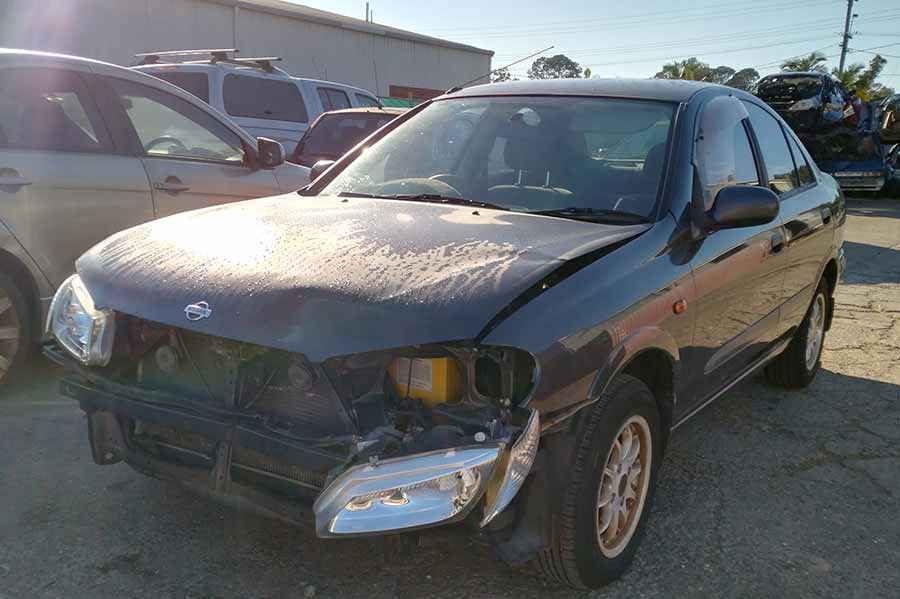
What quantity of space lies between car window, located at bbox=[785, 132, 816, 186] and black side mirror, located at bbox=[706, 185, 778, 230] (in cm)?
166

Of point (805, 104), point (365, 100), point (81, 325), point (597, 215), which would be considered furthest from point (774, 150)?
point (805, 104)

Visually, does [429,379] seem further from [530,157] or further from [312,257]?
[530,157]

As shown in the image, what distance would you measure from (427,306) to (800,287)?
2.96 meters

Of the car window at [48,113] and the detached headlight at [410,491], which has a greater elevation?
the car window at [48,113]

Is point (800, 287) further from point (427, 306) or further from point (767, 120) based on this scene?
point (427, 306)

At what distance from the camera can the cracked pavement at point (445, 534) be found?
8.54ft

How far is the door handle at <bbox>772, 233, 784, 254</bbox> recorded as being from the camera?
3.77m

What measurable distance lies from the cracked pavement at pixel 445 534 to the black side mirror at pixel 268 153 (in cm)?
201

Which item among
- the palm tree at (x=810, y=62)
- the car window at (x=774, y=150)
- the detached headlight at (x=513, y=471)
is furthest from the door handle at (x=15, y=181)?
the palm tree at (x=810, y=62)

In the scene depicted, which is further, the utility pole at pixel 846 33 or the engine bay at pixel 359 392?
the utility pole at pixel 846 33

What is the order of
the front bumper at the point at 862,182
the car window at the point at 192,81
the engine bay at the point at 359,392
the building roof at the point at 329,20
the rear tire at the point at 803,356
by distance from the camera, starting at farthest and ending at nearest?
the building roof at the point at 329,20, the front bumper at the point at 862,182, the car window at the point at 192,81, the rear tire at the point at 803,356, the engine bay at the point at 359,392

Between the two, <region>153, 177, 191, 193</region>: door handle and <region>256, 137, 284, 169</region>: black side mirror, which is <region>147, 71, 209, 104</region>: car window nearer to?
<region>256, 137, 284, 169</region>: black side mirror

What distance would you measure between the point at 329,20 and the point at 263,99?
59.1ft

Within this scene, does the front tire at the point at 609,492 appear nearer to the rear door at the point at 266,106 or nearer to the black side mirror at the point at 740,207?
the black side mirror at the point at 740,207
